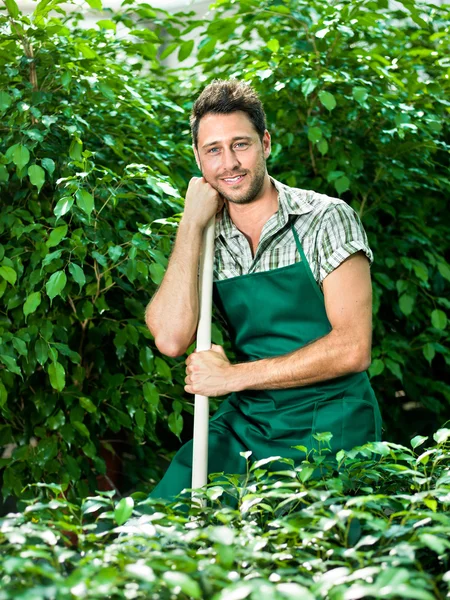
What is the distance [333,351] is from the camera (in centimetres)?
178

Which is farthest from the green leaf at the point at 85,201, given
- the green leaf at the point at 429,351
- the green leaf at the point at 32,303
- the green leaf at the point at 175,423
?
the green leaf at the point at 429,351

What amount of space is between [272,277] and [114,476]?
129 centimetres

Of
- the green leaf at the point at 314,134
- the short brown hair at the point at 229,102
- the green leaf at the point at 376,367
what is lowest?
the green leaf at the point at 376,367

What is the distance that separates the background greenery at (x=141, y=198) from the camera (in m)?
2.23

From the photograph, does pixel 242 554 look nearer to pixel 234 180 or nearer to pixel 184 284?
pixel 184 284

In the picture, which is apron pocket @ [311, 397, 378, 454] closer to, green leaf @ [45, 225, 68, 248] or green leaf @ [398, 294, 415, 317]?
green leaf @ [45, 225, 68, 248]

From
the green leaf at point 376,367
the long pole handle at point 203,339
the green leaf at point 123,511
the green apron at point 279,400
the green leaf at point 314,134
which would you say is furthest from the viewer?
the green leaf at point 376,367

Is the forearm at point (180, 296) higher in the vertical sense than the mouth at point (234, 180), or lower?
lower

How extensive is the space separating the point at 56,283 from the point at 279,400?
0.60 metres

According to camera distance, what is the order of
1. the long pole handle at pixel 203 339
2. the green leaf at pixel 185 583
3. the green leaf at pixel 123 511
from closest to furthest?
the green leaf at pixel 185 583 → the green leaf at pixel 123 511 → the long pole handle at pixel 203 339

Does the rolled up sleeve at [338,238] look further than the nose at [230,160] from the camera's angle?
No

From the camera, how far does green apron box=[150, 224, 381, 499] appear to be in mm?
1824

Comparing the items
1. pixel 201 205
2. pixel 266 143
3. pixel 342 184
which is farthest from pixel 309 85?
pixel 201 205

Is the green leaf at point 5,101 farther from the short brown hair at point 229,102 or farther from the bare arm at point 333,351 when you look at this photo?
the bare arm at point 333,351
